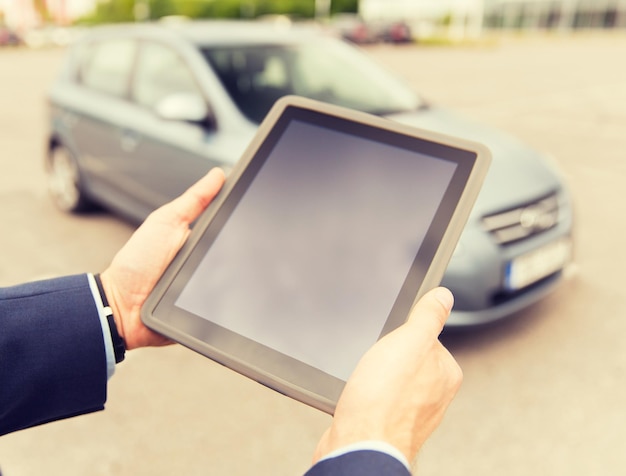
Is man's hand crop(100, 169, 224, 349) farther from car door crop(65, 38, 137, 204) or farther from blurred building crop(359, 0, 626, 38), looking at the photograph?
blurred building crop(359, 0, 626, 38)

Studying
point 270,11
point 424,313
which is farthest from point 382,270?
point 270,11

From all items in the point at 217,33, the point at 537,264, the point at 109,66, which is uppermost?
the point at 217,33

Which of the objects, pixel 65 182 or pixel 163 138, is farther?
pixel 65 182

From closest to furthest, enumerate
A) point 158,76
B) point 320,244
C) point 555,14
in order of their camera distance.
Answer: point 320,244, point 158,76, point 555,14

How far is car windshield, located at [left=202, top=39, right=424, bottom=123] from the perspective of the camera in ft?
11.8

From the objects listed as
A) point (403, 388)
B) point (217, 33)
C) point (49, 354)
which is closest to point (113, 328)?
point (49, 354)

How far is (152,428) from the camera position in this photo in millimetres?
2316

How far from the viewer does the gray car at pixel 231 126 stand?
2.71 meters

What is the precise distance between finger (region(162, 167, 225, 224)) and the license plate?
167cm

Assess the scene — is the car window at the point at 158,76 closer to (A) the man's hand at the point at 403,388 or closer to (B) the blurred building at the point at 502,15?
(A) the man's hand at the point at 403,388

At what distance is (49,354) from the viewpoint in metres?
1.32

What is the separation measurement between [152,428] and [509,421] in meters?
1.46

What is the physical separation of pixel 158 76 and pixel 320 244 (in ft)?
9.80

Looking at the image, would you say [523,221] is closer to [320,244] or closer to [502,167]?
[502,167]
